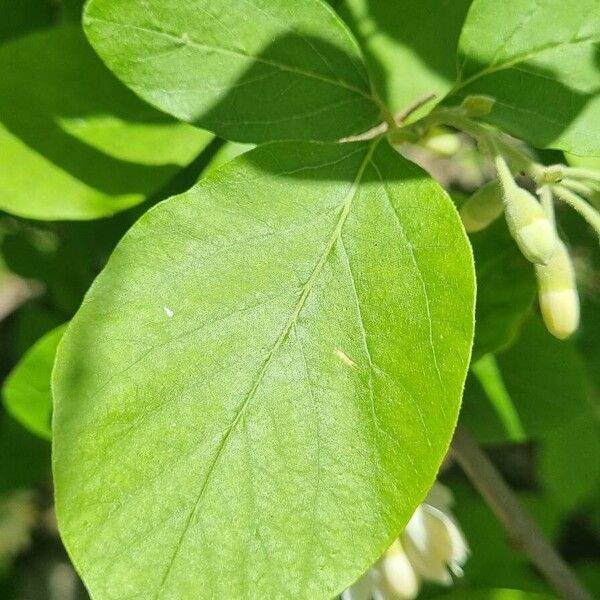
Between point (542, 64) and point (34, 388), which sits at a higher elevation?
point (542, 64)

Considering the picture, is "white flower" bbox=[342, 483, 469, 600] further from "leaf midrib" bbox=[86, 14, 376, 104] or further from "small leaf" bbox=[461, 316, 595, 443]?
"leaf midrib" bbox=[86, 14, 376, 104]

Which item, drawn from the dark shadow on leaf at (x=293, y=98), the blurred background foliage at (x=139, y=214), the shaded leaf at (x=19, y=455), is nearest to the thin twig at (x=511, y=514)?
the blurred background foliage at (x=139, y=214)

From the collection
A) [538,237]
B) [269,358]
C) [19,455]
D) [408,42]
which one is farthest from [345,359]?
[19,455]

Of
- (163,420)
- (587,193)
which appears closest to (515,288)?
(587,193)

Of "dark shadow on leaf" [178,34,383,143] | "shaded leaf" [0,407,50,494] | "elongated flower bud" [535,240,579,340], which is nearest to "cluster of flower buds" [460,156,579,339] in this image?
"elongated flower bud" [535,240,579,340]

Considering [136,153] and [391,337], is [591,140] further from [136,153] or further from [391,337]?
[136,153]

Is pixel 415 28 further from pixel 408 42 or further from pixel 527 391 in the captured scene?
pixel 527 391
